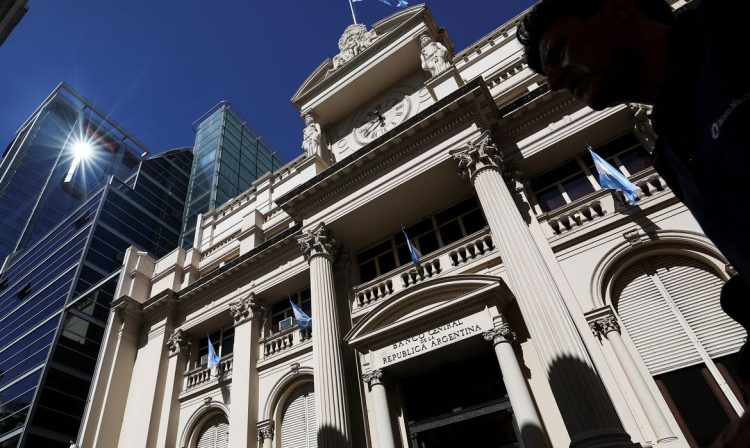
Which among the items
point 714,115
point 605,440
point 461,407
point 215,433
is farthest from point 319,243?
point 714,115

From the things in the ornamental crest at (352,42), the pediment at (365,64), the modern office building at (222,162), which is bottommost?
the pediment at (365,64)

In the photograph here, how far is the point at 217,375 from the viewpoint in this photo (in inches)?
589

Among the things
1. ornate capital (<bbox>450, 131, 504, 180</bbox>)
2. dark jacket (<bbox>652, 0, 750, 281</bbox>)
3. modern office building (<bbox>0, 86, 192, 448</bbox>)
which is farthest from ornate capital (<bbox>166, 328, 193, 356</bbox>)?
dark jacket (<bbox>652, 0, 750, 281</bbox>)

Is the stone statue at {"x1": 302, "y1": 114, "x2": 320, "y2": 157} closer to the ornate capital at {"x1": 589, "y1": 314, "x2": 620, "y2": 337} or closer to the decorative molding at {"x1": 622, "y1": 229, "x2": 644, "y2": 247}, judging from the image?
the decorative molding at {"x1": 622, "y1": 229, "x2": 644, "y2": 247}

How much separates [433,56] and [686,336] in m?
11.0

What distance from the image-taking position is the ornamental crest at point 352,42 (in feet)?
56.9

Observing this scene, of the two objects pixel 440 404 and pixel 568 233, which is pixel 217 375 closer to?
pixel 440 404

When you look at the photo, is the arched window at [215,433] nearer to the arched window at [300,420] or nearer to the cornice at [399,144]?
the arched window at [300,420]

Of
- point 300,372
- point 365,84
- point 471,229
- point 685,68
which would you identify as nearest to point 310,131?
point 365,84

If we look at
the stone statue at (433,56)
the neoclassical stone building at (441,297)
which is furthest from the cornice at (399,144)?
the stone statue at (433,56)

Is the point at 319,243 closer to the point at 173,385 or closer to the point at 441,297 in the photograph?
the point at 441,297

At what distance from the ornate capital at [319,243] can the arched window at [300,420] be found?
4.09m

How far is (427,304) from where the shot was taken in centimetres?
1092

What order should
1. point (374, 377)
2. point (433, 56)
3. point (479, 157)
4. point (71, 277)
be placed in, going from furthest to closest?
point (71, 277) < point (433, 56) < point (479, 157) < point (374, 377)
